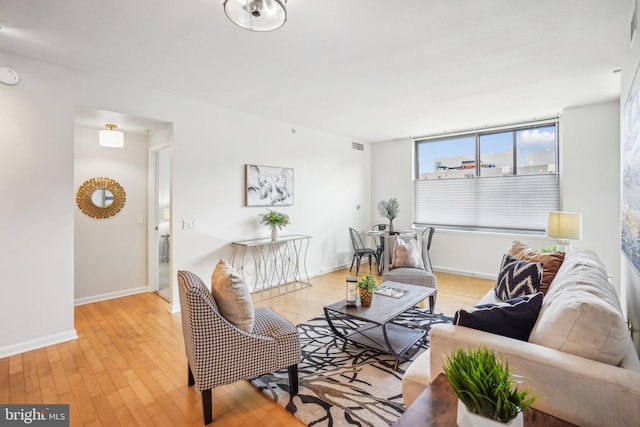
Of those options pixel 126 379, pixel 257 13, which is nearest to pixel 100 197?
pixel 126 379

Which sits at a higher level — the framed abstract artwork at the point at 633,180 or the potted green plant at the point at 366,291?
the framed abstract artwork at the point at 633,180

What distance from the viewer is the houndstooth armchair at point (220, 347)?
1831 millimetres

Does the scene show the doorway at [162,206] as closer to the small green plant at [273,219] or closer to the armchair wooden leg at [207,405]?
the small green plant at [273,219]

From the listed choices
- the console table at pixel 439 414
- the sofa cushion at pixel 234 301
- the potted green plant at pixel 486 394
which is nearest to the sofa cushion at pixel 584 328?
the console table at pixel 439 414

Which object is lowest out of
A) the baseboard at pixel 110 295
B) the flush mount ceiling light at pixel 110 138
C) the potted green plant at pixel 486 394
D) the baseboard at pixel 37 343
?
the baseboard at pixel 37 343

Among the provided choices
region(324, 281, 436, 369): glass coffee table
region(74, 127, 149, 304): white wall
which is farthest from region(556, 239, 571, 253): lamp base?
region(74, 127, 149, 304): white wall

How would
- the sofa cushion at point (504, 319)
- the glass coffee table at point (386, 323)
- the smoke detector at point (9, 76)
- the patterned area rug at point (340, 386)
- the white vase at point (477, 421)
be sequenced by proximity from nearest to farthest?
the white vase at point (477, 421), the sofa cushion at point (504, 319), the patterned area rug at point (340, 386), the glass coffee table at point (386, 323), the smoke detector at point (9, 76)

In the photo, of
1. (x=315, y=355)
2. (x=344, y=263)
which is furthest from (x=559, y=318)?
(x=344, y=263)

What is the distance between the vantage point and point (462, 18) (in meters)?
2.22

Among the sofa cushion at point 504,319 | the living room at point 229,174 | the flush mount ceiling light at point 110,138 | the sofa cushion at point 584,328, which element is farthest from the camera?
the flush mount ceiling light at point 110,138

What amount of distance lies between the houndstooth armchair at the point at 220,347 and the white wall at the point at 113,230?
119 inches

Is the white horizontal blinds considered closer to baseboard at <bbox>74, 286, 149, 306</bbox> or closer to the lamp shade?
the lamp shade

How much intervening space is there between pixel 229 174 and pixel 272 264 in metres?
1.58

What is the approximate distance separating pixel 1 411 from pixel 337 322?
272 cm
